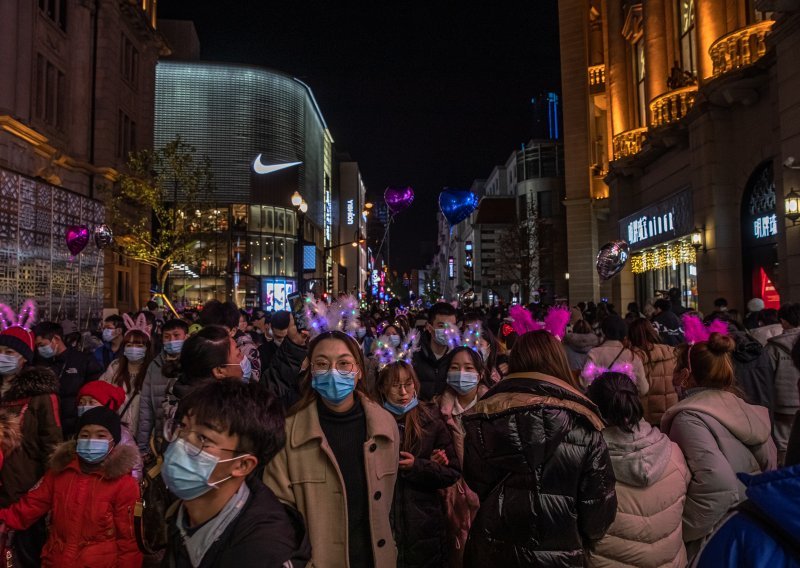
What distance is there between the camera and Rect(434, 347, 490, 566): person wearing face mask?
15.1 feet

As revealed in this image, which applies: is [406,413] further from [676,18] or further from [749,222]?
[676,18]

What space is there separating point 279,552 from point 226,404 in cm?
56

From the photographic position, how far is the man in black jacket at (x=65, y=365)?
7473 mm

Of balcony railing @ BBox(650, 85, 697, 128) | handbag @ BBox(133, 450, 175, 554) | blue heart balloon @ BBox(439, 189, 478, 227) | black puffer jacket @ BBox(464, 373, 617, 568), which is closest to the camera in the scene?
black puffer jacket @ BBox(464, 373, 617, 568)

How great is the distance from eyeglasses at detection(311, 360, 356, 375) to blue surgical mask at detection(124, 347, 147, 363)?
12.0ft

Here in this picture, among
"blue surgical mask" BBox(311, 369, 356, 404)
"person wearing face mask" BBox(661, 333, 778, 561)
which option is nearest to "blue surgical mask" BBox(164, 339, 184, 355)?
"blue surgical mask" BBox(311, 369, 356, 404)

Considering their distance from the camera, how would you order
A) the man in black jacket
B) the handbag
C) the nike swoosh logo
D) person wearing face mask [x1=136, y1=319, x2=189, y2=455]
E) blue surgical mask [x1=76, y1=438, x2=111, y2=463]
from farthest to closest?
the nike swoosh logo → the man in black jacket → person wearing face mask [x1=136, y1=319, x2=189, y2=455] → blue surgical mask [x1=76, y1=438, x2=111, y2=463] → the handbag

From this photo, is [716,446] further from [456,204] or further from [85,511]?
[456,204]

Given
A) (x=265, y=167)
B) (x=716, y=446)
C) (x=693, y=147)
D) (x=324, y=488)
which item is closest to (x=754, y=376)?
(x=716, y=446)

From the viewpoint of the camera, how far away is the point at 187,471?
2.24 meters

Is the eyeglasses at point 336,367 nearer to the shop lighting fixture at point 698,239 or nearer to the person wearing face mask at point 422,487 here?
the person wearing face mask at point 422,487

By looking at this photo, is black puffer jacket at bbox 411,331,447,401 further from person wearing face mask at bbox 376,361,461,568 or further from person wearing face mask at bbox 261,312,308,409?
person wearing face mask at bbox 376,361,461,568

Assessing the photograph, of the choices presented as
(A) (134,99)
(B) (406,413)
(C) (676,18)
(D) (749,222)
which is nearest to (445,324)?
(B) (406,413)

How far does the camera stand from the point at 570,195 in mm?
34125
